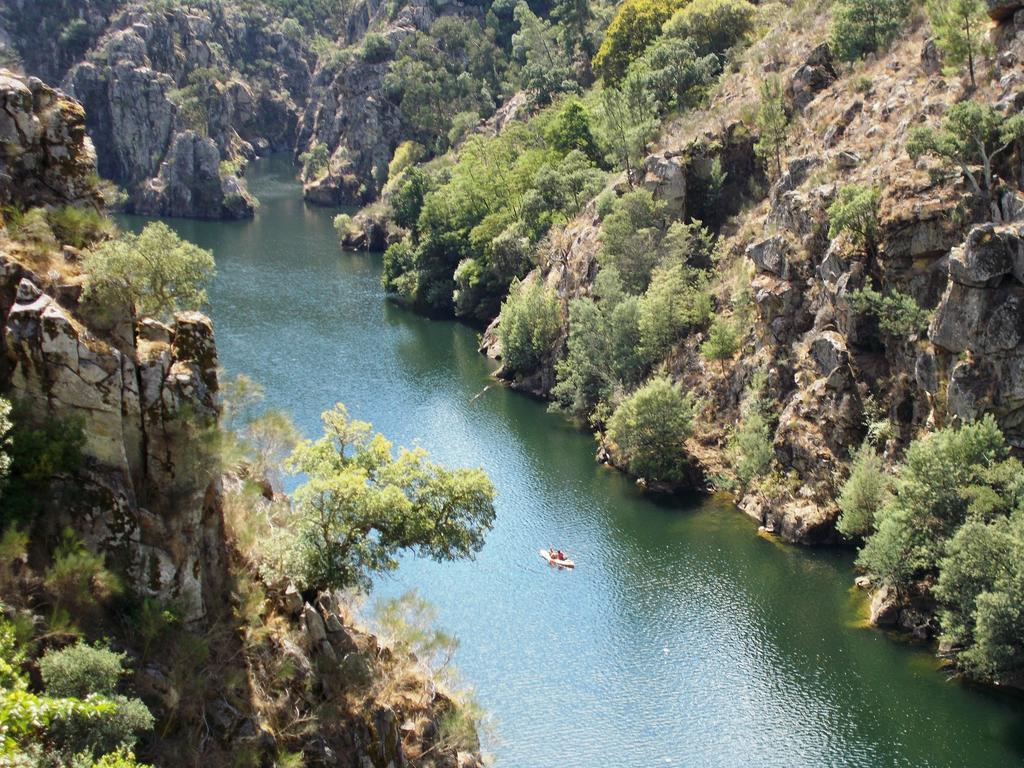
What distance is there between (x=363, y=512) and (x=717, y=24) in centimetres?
7725

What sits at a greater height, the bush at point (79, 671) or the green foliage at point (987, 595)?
the bush at point (79, 671)

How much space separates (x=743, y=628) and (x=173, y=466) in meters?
32.0

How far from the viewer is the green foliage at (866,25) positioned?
2827 inches

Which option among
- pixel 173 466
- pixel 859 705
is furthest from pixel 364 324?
pixel 173 466

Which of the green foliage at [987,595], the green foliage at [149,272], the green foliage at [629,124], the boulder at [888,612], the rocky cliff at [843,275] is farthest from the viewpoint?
the green foliage at [629,124]

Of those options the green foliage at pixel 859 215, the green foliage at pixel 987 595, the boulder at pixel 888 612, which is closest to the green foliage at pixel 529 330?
the green foliage at pixel 859 215

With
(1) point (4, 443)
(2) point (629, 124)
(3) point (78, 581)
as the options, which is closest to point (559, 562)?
(3) point (78, 581)

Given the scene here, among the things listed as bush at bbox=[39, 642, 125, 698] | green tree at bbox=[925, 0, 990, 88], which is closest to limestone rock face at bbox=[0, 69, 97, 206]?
bush at bbox=[39, 642, 125, 698]

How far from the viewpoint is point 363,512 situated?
34438 millimetres

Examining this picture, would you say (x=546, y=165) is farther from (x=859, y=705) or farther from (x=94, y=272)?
(x=94, y=272)

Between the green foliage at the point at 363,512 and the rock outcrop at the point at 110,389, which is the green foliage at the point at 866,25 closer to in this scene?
the green foliage at the point at 363,512

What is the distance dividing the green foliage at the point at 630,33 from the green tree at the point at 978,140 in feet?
193

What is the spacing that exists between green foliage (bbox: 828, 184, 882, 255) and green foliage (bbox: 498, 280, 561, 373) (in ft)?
93.3

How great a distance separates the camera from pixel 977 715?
43656mm
